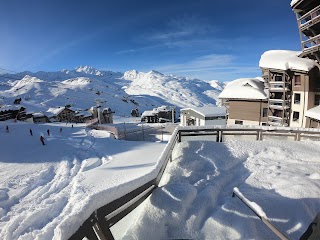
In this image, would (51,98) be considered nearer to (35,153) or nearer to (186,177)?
(35,153)

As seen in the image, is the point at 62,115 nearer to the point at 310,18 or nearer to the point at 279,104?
the point at 279,104

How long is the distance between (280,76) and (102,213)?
100ft

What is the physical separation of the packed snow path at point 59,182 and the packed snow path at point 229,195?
84 centimetres

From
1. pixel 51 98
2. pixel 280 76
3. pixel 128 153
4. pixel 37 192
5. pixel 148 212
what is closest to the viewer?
pixel 148 212

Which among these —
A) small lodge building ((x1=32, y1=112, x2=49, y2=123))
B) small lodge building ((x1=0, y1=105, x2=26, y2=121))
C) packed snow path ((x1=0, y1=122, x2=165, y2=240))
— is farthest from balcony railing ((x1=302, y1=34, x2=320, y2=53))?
small lodge building ((x1=32, y1=112, x2=49, y2=123))

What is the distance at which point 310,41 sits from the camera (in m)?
20.6

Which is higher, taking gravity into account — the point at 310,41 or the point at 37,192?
the point at 310,41

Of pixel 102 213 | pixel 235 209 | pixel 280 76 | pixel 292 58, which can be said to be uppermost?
pixel 292 58

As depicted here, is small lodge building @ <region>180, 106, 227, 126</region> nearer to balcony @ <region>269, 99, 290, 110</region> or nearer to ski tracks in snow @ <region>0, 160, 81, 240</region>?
balcony @ <region>269, 99, 290, 110</region>

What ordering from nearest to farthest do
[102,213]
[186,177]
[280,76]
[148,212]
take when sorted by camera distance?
[102,213]
[148,212]
[186,177]
[280,76]

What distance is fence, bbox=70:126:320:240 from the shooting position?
306cm

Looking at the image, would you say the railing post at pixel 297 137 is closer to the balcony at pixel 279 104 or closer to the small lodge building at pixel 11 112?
the balcony at pixel 279 104

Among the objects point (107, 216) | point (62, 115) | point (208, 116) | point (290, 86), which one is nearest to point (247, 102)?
point (290, 86)

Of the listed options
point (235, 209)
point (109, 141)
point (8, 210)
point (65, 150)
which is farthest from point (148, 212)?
point (109, 141)
